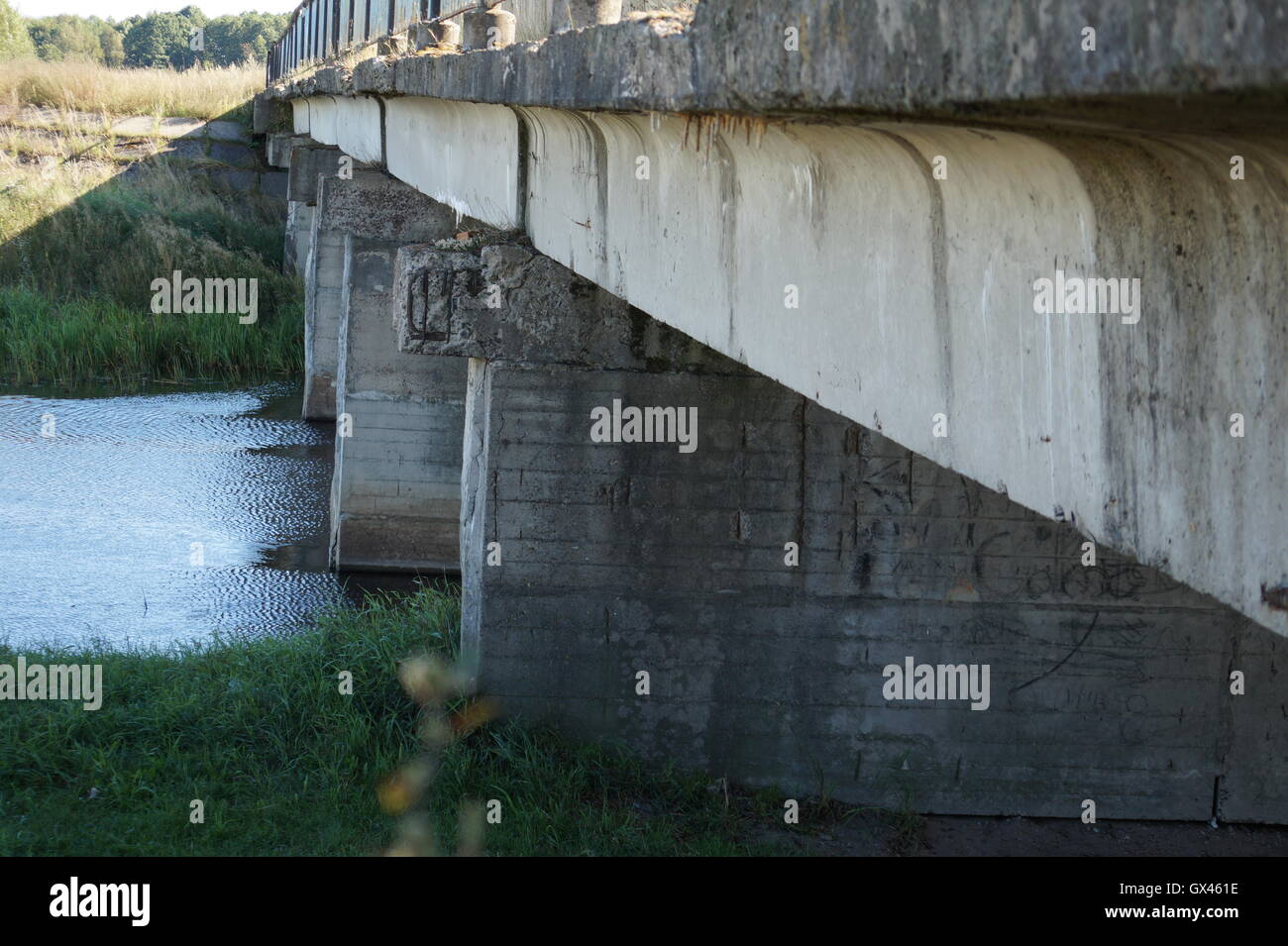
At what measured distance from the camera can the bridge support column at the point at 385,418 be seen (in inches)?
535

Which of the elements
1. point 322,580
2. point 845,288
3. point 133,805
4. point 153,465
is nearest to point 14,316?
point 153,465

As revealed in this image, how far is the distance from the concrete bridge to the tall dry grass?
823 inches

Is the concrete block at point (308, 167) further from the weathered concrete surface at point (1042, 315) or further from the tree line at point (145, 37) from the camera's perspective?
the tree line at point (145, 37)

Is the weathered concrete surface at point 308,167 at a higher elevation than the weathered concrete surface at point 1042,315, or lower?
higher

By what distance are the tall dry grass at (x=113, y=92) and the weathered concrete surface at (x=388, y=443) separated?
23.9m

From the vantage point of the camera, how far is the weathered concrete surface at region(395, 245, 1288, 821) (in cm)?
769

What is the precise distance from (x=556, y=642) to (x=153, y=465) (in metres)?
10.9

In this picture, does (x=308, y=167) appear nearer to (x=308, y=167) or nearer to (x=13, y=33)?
(x=308, y=167)

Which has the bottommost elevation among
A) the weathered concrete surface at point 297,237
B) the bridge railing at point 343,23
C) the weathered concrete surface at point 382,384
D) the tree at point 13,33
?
the weathered concrete surface at point 382,384

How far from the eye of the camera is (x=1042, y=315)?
8.11ft

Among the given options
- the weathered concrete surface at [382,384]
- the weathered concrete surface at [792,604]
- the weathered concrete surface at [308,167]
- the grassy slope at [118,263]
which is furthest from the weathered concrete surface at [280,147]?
the weathered concrete surface at [792,604]

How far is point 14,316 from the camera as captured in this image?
75.9ft

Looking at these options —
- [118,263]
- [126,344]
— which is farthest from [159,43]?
[126,344]

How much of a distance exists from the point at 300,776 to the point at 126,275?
19.6 meters
